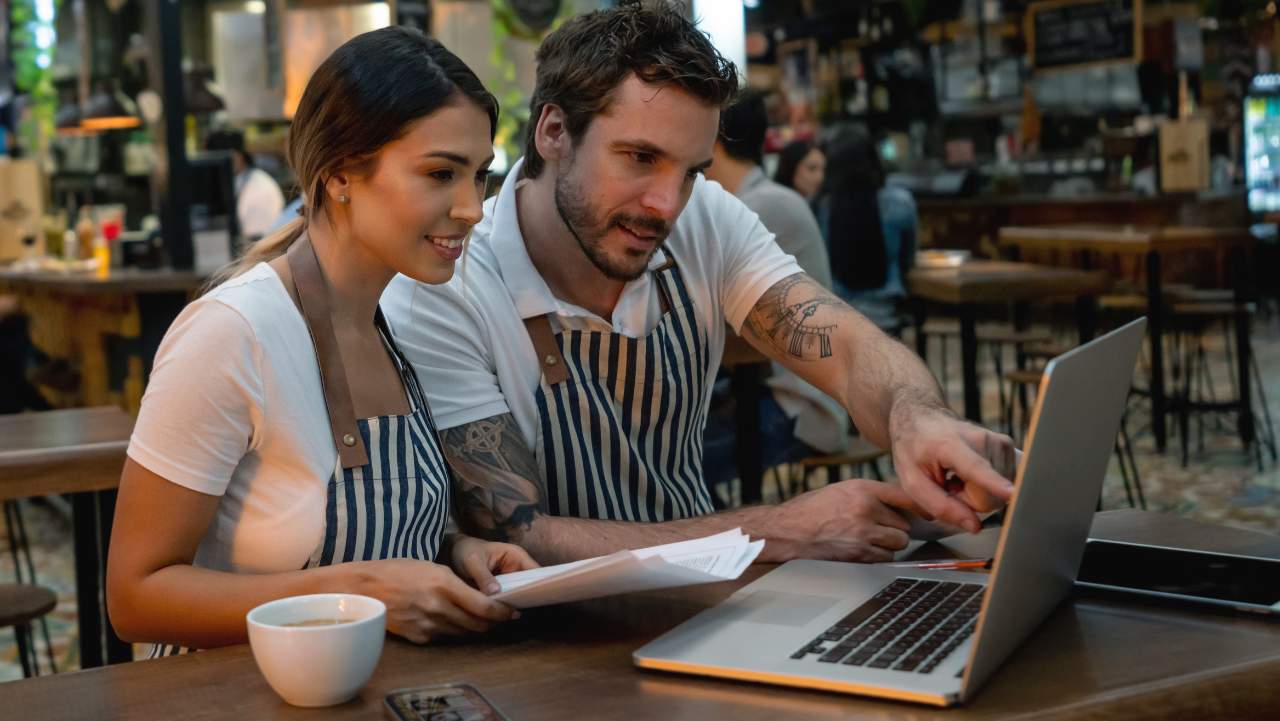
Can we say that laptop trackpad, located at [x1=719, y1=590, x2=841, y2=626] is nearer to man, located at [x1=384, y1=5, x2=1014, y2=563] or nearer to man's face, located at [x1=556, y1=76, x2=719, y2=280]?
man, located at [x1=384, y1=5, x2=1014, y2=563]

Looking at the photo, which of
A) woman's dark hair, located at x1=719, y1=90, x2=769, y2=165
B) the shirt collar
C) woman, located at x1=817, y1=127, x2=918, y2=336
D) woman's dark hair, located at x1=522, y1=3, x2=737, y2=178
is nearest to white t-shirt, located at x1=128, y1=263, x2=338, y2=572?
the shirt collar

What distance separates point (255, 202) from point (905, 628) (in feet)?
30.6

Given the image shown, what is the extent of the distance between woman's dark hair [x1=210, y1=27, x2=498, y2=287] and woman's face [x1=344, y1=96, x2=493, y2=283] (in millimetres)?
15

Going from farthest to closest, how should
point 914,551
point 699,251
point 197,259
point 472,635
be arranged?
point 197,259
point 699,251
point 914,551
point 472,635

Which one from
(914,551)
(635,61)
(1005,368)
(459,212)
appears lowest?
(1005,368)

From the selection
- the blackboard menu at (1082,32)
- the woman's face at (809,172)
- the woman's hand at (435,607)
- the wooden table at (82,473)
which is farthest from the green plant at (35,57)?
the woman's hand at (435,607)

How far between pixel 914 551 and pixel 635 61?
78 centimetres

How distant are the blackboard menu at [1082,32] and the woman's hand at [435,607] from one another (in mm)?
9229

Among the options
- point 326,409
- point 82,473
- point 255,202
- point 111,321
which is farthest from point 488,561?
point 255,202

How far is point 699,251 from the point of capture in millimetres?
2164

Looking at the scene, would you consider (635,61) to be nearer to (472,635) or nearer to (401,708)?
(472,635)

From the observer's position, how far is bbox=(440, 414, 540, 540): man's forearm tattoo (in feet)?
5.73

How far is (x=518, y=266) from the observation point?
201 cm

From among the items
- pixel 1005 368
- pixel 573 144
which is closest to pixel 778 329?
pixel 573 144
